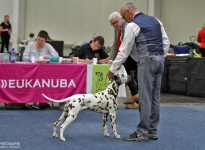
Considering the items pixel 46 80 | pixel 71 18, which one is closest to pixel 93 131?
pixel 46 80

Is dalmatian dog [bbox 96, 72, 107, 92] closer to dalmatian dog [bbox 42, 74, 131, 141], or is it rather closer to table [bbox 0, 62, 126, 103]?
table [bbox 0, 62, 126, 103]

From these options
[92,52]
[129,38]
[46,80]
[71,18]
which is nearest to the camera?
[129,38]

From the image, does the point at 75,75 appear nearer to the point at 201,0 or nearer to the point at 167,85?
the point at 167,85

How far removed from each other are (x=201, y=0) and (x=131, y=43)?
47.5 ft

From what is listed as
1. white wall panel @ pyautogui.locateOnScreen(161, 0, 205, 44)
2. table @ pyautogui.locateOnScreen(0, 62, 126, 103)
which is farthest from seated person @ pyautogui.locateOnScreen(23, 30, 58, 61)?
white wall panel @ pyautogui.locateOnScreen(161, 0, 205, 44)

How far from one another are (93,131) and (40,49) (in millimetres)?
2316

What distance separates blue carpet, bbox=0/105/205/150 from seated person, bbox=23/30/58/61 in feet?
3.05

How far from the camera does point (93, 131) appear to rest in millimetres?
5082

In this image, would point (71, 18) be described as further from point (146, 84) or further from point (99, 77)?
point (146, 84)

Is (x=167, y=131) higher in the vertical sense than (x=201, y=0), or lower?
lower

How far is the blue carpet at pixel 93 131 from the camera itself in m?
4.36

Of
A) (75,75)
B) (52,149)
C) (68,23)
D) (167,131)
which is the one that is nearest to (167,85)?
(75,75)

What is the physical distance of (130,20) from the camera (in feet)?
15.2

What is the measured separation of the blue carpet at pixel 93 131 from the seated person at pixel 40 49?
0.93 meters
